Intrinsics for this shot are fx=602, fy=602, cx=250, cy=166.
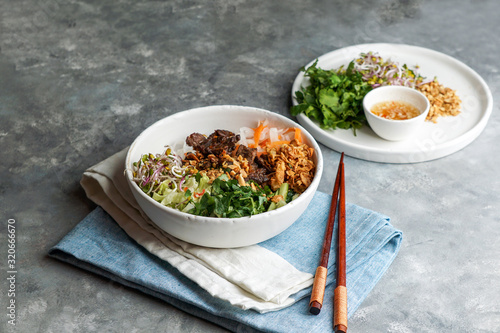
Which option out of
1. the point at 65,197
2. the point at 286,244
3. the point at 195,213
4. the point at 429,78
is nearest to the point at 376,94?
the point at 429,78

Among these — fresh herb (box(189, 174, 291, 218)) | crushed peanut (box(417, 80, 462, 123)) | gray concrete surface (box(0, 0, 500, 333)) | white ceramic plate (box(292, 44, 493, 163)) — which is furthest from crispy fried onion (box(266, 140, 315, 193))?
crushed peanut (box(417, 80, 462, 123))

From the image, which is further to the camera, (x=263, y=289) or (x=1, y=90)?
(x=1, y=90)

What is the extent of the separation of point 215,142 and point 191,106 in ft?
2.95

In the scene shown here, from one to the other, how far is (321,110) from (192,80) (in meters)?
0.95

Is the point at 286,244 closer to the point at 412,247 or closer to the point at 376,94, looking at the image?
the point at 412,247

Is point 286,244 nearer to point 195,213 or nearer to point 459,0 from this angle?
point 195,213

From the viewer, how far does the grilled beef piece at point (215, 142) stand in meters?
2.58

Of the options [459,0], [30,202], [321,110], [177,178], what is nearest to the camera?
[177,178]

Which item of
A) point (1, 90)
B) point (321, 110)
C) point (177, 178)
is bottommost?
point (1, 90)

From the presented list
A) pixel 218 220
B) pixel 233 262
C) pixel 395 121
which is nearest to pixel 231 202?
pixel 218 220

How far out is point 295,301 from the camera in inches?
85.1

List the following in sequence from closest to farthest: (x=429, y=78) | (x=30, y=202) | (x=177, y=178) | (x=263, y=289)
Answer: (x=263, y=289), (x=177, y=178), (x=30, y=202), (x=429, y=78)

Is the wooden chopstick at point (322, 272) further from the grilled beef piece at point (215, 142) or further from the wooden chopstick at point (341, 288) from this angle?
the grilled beef piece at point (215, 142)

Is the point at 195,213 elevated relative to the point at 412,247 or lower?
elevated
